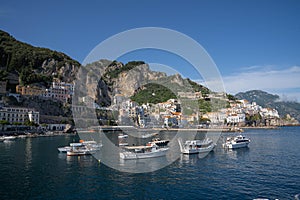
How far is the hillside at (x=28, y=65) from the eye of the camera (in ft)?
212

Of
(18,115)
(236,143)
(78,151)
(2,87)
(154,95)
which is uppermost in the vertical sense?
(154,95)

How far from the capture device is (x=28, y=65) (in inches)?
2795

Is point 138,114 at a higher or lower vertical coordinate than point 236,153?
higher

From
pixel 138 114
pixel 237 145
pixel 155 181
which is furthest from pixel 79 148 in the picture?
pixel 138 114

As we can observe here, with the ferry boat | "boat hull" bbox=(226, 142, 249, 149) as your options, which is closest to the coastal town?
the ferry boat

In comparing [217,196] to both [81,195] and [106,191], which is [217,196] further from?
[81,195]

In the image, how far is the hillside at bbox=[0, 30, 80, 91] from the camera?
64.5 metres

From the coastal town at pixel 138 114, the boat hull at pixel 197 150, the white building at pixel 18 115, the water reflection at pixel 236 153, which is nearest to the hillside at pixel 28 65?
the coastal town at pixel 138 114

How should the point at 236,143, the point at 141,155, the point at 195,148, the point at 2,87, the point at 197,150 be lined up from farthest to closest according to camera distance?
the point at 2,87
the point at 236,143
the point at 195,148
the point at 197,150
the point at 141,155

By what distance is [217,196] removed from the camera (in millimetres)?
12328

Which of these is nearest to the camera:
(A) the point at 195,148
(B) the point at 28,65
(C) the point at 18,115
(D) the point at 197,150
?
(D) the point at 197,150

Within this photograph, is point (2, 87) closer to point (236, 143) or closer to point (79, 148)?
point (79, 148)

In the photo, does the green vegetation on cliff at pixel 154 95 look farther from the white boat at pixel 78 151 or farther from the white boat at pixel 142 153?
the white boat at pixel 142 153

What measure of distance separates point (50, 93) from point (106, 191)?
61177 millimetres
